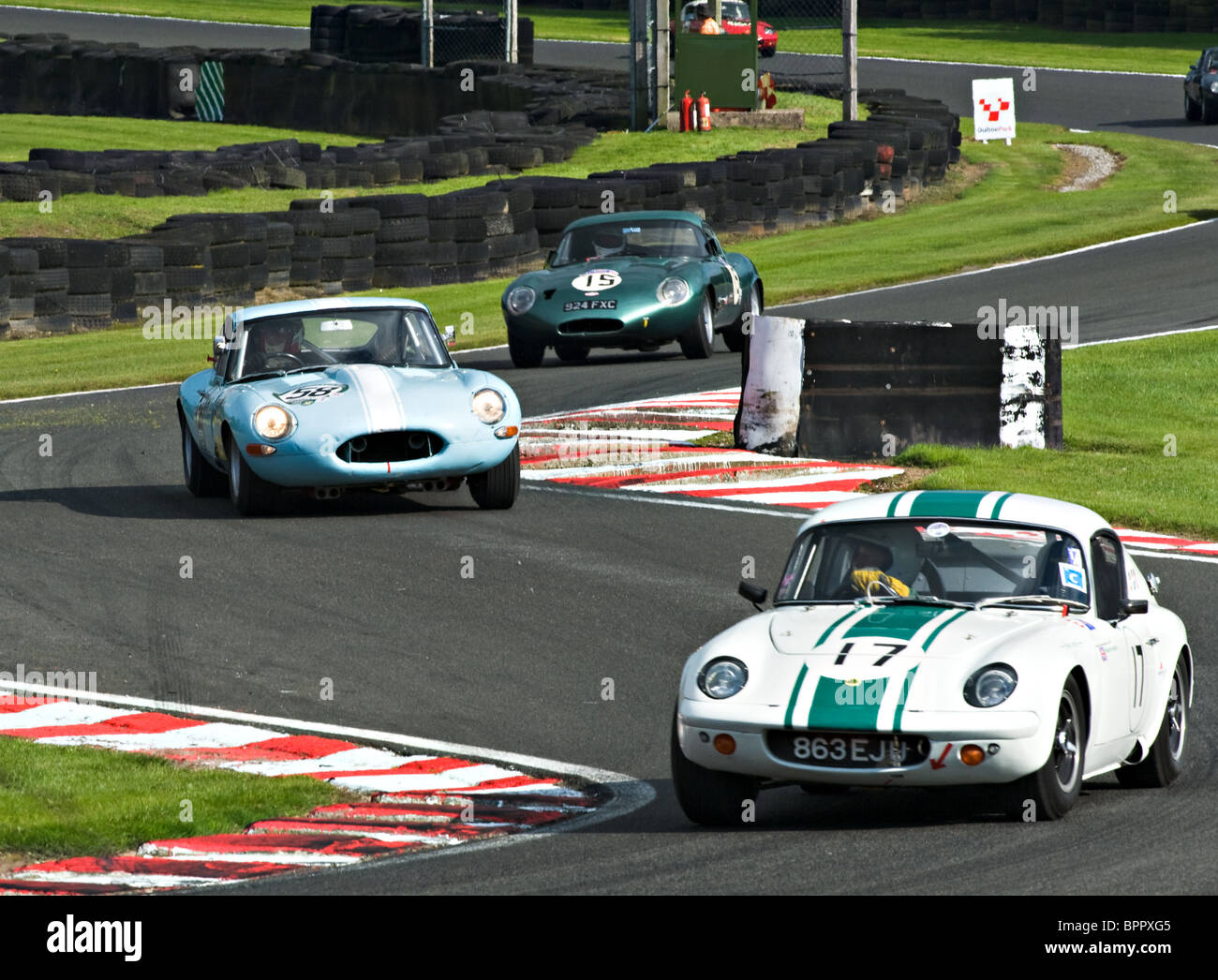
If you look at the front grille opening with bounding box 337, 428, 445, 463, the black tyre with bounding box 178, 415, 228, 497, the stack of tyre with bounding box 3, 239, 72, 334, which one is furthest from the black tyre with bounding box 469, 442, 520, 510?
the stack of tyre with bounding box 3, 239, 72, 334

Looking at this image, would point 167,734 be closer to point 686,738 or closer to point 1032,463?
point 686,738

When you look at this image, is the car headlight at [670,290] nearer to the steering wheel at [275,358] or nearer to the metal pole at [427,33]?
the steering wheel at [275,358]

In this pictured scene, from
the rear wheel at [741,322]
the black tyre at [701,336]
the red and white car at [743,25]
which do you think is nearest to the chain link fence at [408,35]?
the red and white car at [743,25]

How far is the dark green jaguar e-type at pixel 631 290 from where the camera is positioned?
18688 mm

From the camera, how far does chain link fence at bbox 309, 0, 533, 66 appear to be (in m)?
44.2

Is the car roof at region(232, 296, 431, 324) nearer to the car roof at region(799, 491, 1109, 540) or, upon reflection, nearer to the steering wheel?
the steering wheel

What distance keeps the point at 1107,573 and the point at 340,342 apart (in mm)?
6842

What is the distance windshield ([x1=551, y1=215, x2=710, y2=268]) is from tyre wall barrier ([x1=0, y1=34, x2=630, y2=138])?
2021 cm

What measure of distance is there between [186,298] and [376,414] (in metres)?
10.9

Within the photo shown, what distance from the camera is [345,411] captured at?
41.0 feet

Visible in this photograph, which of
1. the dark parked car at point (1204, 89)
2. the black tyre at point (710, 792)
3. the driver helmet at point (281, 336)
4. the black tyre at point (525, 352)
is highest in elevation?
the dark parked car at point (1204, 89)

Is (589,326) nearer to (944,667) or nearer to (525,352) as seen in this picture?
(525,352)

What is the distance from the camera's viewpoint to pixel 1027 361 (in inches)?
598

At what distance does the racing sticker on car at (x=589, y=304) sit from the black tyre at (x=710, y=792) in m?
11.8
